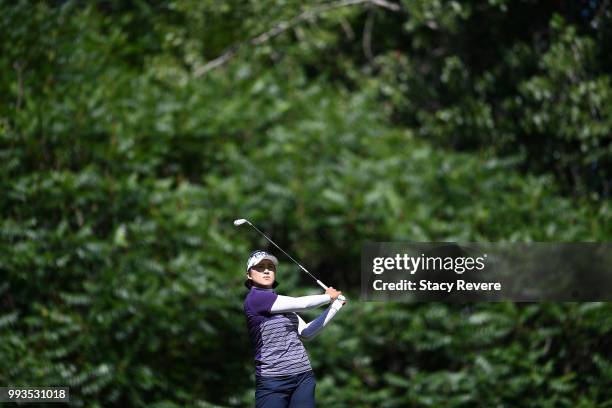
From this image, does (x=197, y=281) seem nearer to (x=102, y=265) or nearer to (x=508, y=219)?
(x=102, y=265)

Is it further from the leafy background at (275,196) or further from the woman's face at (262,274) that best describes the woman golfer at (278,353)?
the leafy background at (275,196)

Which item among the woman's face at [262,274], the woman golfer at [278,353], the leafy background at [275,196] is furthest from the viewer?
the leafy background at [275,196]

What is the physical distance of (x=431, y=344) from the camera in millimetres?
12164

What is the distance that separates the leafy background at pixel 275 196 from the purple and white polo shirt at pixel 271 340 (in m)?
6.46

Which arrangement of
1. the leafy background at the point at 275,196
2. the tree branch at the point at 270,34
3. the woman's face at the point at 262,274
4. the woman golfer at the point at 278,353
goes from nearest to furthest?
1. the woman golfer at the point at 278,353
2. the woman's face at the point at 262,274
3. the leafy background at the point at 275,196
4. the tree branch at the point at 270,34

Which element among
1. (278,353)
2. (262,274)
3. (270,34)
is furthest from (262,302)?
(270,34)

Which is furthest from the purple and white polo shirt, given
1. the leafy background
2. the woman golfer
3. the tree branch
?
Result: the tree branch

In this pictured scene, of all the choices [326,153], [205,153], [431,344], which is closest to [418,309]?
[431,344]

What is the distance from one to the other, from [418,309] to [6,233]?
6.26 m

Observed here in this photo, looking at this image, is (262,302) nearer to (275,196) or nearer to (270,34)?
(275,196)

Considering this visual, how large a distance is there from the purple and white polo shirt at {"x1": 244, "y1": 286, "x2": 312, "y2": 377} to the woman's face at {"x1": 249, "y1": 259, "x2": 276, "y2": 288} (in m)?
0.11

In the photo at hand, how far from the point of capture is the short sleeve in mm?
4809

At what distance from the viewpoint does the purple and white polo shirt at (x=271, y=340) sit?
4809 mm

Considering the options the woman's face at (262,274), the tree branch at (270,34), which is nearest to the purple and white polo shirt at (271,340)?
the woman's face at (262,274)
